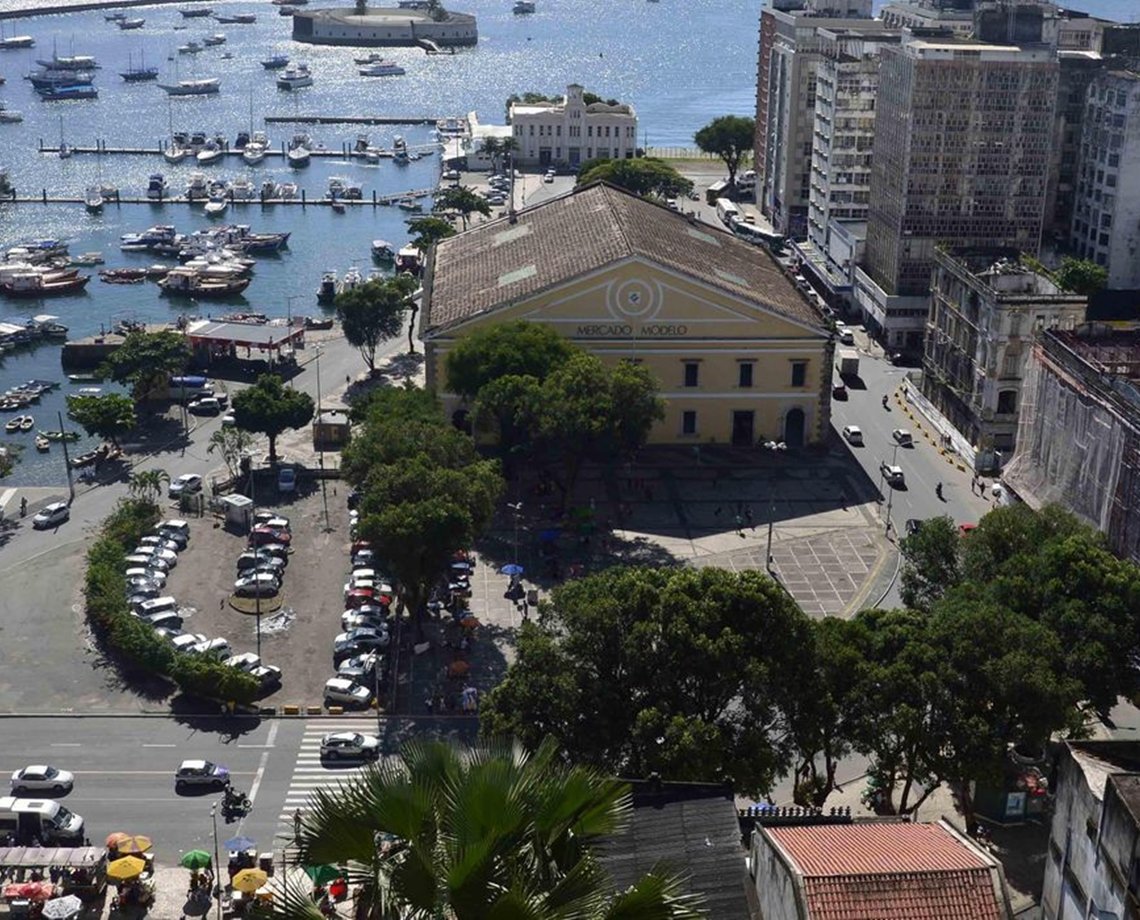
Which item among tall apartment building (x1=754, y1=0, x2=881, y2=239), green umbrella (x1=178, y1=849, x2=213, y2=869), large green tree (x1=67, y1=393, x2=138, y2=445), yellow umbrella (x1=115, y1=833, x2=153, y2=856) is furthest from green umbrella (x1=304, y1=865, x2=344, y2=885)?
tall apartment building (x1=754, y1=0, x2=881, y2=239)

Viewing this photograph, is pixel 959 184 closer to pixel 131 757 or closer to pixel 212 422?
pixel 212 422

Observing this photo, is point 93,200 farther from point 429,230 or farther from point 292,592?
point 292,592

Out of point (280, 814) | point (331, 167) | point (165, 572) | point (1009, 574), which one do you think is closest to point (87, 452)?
point (165, 572)

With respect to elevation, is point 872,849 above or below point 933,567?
above

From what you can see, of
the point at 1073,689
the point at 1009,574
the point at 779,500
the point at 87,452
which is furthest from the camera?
the point at 87,452

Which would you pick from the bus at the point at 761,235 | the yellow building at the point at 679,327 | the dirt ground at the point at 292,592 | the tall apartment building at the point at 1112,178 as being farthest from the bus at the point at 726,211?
the dirt ground at the point at 292,592

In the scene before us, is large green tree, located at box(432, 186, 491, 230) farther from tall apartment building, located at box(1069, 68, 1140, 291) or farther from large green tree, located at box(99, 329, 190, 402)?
tall apartment building, located at box(1069, 68, 1140, 291)

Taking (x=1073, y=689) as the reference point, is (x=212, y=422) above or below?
below

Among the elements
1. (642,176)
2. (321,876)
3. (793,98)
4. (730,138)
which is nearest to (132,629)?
(321,876)
